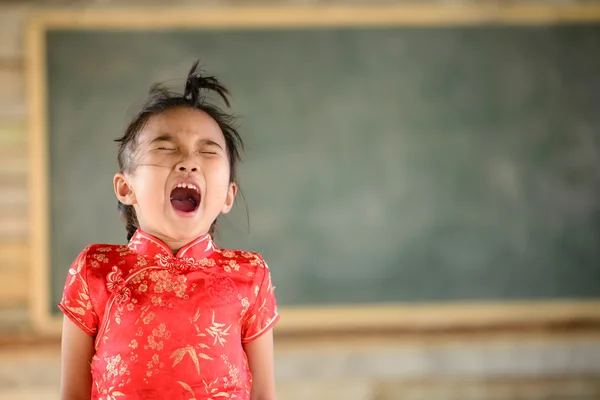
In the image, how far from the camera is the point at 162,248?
0.86 m

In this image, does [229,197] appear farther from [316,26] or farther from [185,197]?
[316,26]

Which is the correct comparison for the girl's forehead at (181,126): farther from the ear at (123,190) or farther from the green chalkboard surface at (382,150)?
the green chalkboard surface at (382,150)

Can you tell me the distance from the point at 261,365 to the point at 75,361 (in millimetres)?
221

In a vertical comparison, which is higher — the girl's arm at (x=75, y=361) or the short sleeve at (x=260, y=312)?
the short sleeve at (x=260, y=312)

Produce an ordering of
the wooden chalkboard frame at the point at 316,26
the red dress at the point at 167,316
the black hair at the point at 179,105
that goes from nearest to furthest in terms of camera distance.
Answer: the red dress at the point at 167,316
the black hair at the point at 179,105
the wooden chalkboard frame at the point at 316,26

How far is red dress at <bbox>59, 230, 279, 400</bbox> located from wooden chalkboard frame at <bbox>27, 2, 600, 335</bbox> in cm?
183

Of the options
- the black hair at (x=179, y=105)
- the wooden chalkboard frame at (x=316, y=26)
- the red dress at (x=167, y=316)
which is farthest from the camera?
the wooden chalkboard frame at (x=316, y=26)

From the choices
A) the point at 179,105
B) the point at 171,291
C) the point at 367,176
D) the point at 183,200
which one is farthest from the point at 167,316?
the point at 367,176

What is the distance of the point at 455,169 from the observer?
279 centimetres

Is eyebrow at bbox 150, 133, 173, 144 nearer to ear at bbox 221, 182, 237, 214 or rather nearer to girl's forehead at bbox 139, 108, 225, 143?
girl's forehead at bbox 139, 108, 225, 143

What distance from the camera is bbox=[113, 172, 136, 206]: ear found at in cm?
91

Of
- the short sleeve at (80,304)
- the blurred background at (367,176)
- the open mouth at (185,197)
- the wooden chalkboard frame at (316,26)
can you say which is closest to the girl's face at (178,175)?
the open mouth at (185,197)

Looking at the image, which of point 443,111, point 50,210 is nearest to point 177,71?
point 50,210

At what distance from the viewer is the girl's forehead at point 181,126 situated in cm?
87
